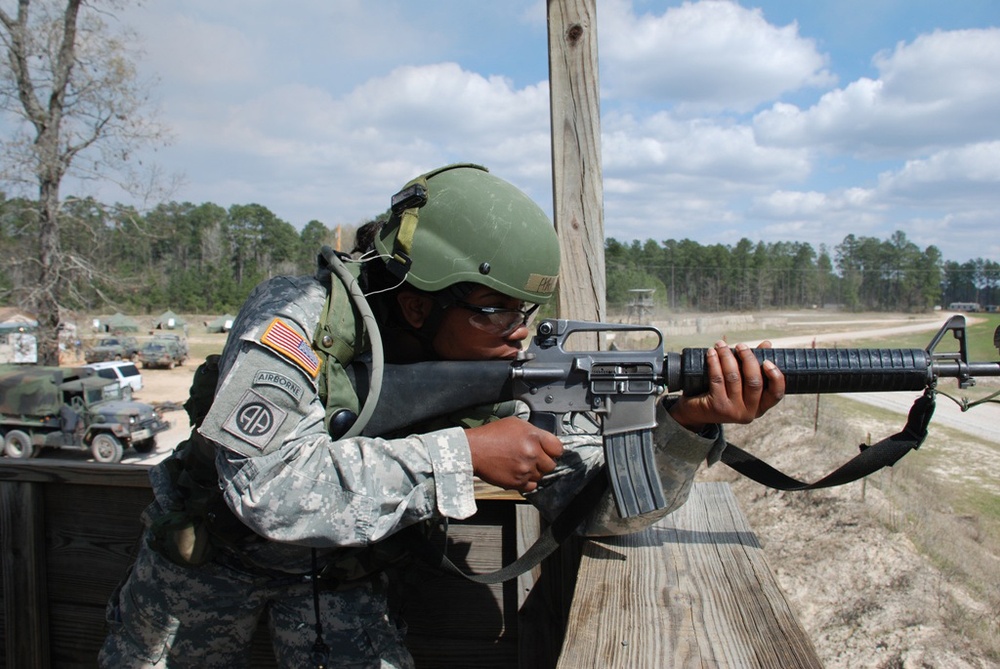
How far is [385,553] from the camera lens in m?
2.16

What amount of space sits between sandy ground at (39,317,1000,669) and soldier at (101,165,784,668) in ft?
7.85

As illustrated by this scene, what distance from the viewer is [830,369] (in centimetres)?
231

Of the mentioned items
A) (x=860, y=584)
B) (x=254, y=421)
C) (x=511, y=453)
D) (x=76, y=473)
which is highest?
(x=254, y=421)

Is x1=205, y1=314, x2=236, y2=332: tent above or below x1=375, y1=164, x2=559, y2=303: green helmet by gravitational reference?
below

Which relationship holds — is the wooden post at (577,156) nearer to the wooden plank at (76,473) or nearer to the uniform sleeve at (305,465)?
the uniform sleeve at (305,465)

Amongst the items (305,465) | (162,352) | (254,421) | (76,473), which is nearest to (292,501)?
(305,465)

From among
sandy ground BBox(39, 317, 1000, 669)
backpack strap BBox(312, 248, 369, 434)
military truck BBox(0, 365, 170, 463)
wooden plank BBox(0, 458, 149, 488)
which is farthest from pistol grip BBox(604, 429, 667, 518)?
military truck BBox(0, 365, 170, 463)

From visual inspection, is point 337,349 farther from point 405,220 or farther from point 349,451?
point 405,220

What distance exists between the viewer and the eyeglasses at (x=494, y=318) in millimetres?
2277

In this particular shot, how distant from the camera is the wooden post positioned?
266 centimetres

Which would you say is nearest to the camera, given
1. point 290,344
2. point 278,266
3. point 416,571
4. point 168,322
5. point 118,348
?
point 290,344

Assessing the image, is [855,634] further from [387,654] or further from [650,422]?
[387,654]

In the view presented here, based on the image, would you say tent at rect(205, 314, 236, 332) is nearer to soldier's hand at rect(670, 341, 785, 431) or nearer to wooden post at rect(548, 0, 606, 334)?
wooden post at rect(548, 0, 606, 334)

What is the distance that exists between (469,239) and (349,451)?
0.79 meters
